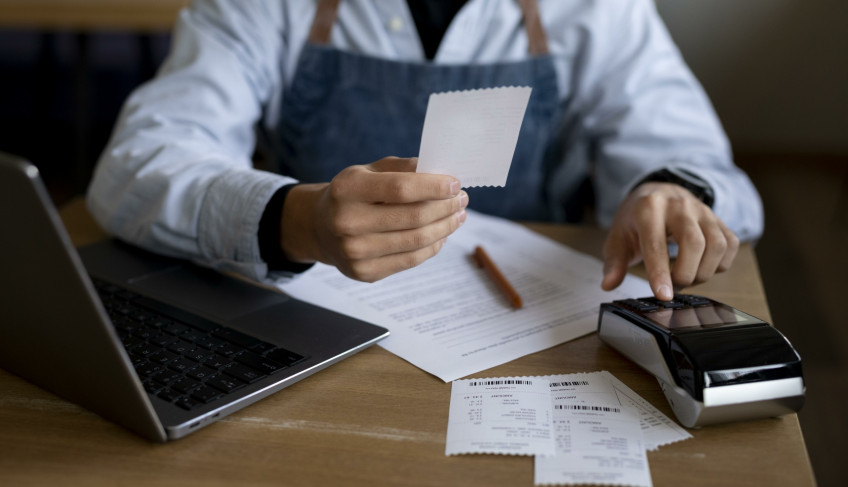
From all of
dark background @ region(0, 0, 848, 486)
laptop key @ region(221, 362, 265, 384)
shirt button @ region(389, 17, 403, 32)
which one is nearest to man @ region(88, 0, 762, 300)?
shirt button @ region(389, 17, 403, 32)

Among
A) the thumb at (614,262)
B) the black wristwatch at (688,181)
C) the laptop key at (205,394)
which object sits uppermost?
the laptop key at (205,394)

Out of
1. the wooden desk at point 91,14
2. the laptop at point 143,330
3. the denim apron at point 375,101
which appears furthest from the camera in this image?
the wooden desk at point 91,14

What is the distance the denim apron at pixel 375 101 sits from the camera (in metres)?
1.08

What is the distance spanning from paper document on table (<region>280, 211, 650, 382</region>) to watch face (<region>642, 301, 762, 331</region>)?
0.10 m

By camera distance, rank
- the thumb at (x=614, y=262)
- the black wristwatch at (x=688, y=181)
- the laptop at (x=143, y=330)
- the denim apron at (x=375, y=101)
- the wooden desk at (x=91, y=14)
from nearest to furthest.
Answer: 1. the laptop at (x=143, y=330)
2. the thumb at (x=614, y=262)
3. the black wristwatch at (x=688, y=181)
4. the denim apron at (x=375, y=101)
5. the wooden desk at (x=91, y=14)

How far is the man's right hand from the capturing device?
1.82 feet

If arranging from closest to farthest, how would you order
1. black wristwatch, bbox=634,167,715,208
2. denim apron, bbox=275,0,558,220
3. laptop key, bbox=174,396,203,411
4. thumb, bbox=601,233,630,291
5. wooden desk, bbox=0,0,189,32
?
laptop key, bbox=174,396,203,411 → thumb, bbox=601,233,630,291 → black wristwatch, bbox=634,167,715,208 → denim apron, bbox=275,0,558,220 → wooden desk, bbox=0,0,189,32

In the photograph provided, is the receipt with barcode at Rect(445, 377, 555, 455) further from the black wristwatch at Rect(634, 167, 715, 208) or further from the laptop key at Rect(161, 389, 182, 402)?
the black wristwatch at Rect(634, 167, 715, 208)

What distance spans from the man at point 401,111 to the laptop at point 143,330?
75mm

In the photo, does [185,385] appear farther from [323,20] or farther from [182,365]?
[323,20]

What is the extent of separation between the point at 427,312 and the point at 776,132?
2.25 metres

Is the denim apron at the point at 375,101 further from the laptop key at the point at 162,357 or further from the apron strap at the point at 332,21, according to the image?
the laptop key at the point at 162,357

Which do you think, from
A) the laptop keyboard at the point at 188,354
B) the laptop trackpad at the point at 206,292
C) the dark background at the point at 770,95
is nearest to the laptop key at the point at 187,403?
the laptop keyboard at the point at 188,354

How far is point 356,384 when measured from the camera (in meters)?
0.56
